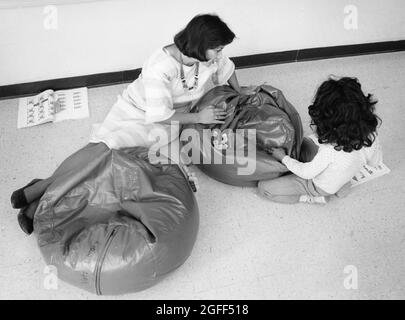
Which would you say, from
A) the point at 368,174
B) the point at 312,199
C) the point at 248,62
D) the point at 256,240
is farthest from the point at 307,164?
the point at 248,62

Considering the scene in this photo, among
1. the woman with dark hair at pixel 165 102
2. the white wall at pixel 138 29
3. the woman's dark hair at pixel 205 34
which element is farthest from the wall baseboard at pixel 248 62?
the woman's dark hair at pixel 205 34

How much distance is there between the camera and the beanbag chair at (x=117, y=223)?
152cm

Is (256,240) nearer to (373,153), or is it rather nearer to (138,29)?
(373,153)

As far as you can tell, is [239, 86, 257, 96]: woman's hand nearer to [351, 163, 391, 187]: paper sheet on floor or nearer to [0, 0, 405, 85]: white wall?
[0, 0, 405, 85]: white wall

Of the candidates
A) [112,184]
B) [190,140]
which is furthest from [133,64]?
[112,184]

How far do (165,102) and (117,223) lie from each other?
0.58m

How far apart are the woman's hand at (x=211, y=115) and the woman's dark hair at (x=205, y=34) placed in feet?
1.07

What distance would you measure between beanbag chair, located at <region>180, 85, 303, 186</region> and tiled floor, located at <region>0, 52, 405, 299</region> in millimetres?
157

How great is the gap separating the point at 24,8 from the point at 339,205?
188cm

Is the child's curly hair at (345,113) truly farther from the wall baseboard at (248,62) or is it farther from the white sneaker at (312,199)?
the wall baseboard at (248,62)

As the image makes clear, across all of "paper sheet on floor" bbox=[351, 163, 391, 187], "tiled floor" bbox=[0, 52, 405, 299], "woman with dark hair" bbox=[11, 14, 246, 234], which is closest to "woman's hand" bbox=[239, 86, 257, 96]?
"woman with dark hair" bbox=[11, 14, 246, 234]

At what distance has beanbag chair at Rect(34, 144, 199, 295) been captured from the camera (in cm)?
152

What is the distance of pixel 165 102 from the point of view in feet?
6.08

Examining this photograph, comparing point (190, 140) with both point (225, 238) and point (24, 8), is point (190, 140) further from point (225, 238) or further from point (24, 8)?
point (24, 8)
